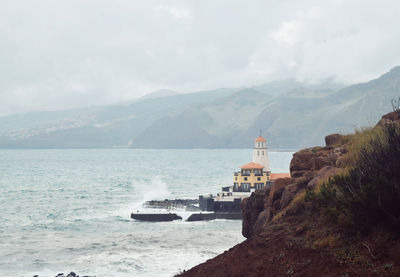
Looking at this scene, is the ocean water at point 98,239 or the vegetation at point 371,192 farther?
the ocean water at point 98,239

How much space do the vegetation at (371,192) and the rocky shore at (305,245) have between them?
0.44 metres

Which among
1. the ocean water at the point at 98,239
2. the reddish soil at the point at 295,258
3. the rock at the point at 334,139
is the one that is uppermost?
the rock at the point at 334,139

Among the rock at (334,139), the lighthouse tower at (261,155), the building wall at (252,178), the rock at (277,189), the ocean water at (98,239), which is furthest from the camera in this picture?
the lighthouse tower at (261,155)

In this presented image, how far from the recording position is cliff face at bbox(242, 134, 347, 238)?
2339cm

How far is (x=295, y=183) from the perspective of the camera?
2414 centimetres

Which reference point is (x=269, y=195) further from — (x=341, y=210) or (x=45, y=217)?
(x=45, y=217)

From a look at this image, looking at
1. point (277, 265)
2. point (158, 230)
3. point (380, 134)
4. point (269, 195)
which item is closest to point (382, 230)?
point (277, 265)

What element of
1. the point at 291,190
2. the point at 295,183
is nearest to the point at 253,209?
the point at 295,183

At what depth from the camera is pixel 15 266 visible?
3722 centimetres

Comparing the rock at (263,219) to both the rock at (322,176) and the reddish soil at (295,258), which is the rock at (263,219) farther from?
the reddish soil at (295,258)

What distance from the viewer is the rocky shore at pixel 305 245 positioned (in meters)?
14.5

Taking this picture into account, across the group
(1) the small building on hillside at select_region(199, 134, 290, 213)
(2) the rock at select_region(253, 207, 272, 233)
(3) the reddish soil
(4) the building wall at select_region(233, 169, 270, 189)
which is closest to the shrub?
(3) the reddish soil

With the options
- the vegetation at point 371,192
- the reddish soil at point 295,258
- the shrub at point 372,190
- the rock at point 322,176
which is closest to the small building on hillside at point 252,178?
the rock at point 322,176

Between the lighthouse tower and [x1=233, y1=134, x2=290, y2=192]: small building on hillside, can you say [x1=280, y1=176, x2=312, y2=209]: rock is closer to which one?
[x1=233, y1=134, x2=290, y2=192]: small building on hillside
